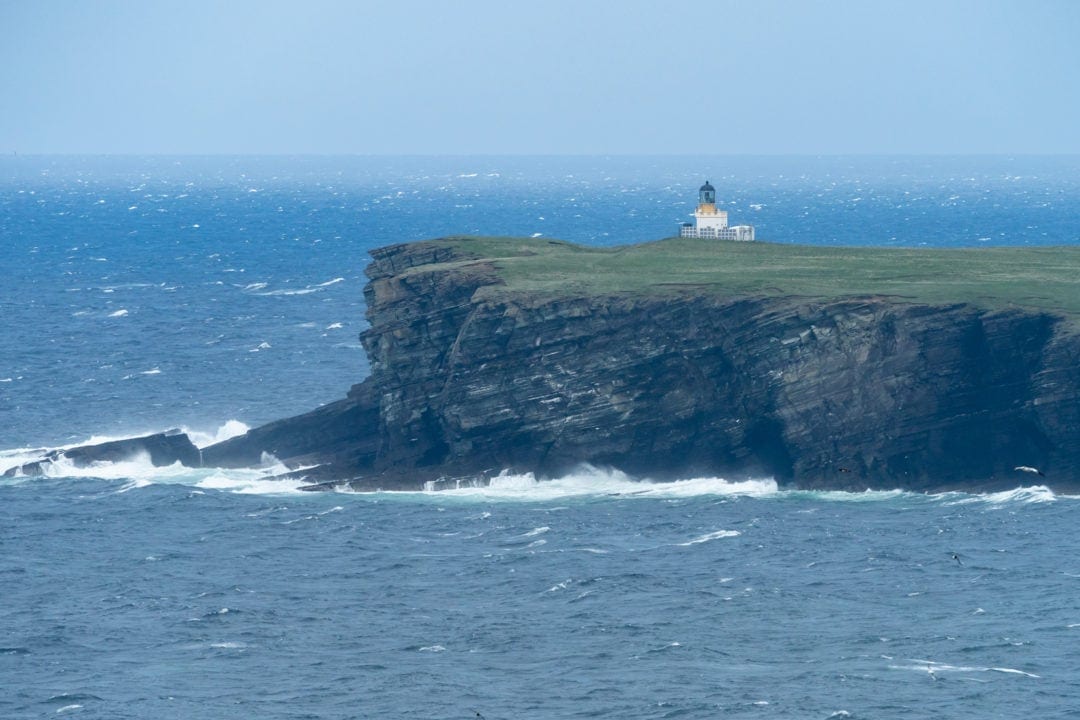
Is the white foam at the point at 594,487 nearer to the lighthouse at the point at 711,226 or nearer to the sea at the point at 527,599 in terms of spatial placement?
the sea at the point at 527,599

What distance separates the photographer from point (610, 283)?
320ft

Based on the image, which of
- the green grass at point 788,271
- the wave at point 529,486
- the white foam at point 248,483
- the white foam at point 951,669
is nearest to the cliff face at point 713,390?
the wave at point 529,486

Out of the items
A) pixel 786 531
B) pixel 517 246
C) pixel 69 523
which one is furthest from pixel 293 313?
pixel 786 531

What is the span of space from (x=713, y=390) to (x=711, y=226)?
1444 inches

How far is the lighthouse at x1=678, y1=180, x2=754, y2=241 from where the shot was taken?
125 metres

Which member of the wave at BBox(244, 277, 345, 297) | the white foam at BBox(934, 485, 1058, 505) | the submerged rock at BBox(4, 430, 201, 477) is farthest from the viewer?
the wave at BBox(244, 277, 345, 297)

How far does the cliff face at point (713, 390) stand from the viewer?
87.0 m

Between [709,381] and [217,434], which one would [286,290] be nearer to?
[217,434]

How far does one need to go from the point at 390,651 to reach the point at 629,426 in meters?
29.0

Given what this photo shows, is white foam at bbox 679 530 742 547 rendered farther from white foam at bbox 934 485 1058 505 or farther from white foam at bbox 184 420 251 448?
white foam at bbox 184 420 251 448

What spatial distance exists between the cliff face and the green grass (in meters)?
2.00

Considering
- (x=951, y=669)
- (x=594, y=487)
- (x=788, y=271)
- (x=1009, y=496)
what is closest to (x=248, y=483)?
(x=594, y=487)

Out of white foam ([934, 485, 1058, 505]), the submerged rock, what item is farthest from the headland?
the submerged rock

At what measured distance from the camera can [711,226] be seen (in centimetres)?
12644
